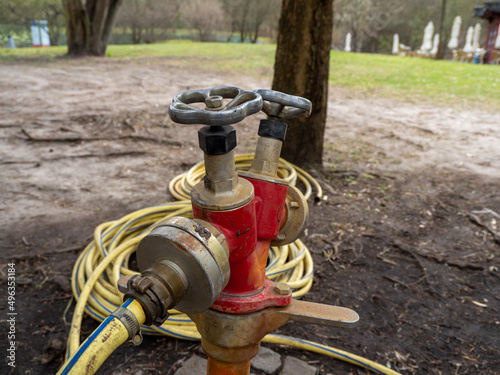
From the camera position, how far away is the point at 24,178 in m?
3.40

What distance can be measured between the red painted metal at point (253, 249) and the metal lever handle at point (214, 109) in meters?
0.24

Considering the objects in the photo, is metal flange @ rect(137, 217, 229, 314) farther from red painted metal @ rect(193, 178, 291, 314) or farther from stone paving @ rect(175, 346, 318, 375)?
stone paving @ rect(175, 346, 318, 375)

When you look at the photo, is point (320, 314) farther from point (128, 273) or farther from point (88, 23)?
point (88, 23)

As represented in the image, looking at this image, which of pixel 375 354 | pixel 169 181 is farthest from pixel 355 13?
pixel 375 354

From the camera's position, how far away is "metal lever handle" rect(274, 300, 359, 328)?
1.05 meters

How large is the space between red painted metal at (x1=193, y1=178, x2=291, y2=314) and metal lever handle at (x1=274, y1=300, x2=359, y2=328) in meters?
0.03

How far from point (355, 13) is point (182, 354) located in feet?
83.7

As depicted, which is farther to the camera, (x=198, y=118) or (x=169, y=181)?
(x=169, y=181)

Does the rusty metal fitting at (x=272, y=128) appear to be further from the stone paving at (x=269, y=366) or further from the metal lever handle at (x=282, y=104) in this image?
the stone paving at (x=269, y=366)

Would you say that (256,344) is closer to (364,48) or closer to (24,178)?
(24,178)

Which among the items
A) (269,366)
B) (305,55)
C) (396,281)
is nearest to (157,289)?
(269,366)

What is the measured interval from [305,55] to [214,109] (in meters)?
2.53

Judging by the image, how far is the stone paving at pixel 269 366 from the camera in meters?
1.65

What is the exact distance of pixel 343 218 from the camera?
296 centimetres
